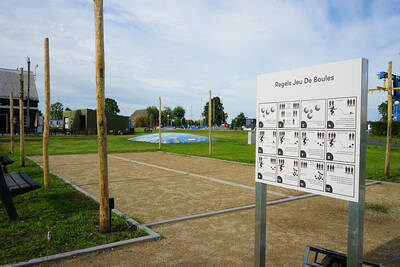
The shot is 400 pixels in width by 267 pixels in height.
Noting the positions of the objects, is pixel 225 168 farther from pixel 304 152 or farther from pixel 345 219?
pixel 304 152

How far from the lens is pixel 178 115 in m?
124

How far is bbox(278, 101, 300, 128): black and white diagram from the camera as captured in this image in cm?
296

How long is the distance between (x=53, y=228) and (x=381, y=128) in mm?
39313

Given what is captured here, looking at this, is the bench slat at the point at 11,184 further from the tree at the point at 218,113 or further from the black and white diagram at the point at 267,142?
the tree at the point at 218,113

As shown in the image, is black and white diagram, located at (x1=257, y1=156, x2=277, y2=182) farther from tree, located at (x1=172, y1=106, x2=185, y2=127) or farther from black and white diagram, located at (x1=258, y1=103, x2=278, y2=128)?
tree, located at (x1=172, y1=106, x2=185, y2=127)

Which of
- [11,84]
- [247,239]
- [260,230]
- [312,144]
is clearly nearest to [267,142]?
[312,144]

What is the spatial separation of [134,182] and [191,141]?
2060cm

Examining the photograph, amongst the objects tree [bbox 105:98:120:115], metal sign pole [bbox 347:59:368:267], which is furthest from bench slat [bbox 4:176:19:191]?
tree [bbox 105:98:120:115]

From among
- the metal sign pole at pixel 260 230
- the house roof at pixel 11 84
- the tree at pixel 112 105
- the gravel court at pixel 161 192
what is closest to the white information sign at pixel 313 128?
the metal sign pole at pixel 260 230

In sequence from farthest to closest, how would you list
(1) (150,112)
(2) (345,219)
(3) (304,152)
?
(1) (150,112)
(2) (345,219)
(3) (304,152)

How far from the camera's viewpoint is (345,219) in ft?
17.4

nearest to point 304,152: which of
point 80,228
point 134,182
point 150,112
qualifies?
point 80,228

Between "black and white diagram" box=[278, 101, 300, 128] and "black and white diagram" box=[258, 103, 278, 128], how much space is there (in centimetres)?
7

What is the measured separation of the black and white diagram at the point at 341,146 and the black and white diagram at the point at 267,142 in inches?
24.0
